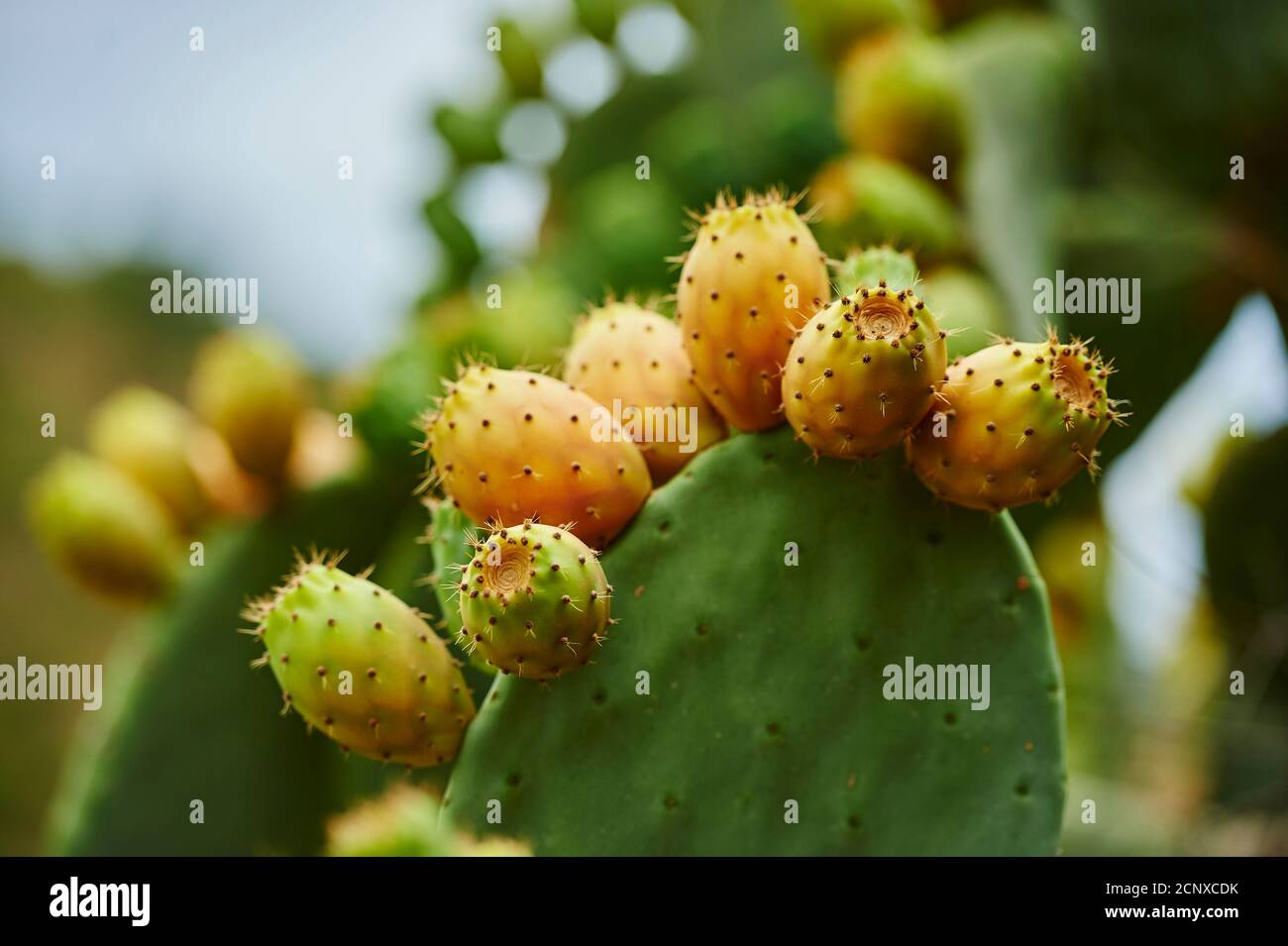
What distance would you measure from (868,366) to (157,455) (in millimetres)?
981

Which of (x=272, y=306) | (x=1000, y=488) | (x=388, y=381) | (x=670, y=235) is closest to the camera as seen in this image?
(x=1000, y=488)

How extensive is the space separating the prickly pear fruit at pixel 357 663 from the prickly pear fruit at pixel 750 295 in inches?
9.9

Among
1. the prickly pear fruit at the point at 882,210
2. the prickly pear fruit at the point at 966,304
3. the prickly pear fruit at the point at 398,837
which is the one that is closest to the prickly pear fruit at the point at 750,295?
the prickly pear fruit at the point at 398,837

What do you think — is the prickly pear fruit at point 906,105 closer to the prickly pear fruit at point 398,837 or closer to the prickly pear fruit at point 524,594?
the prickly pear fruit at point 524,594

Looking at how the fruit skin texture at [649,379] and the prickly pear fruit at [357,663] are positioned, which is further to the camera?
the fruit skin texture at [649,379]

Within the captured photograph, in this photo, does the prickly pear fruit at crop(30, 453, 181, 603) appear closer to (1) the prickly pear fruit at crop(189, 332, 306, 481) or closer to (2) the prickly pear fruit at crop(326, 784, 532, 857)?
(1) the prickly pear fruit at crop(189, 332, 306, 481)

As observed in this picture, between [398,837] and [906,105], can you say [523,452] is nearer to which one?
[398,837]

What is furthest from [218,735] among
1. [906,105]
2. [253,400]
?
[906,105]

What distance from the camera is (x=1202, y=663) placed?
257cm

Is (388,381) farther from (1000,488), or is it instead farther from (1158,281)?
(1158,281)

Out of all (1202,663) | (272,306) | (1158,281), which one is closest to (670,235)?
(1158,281)

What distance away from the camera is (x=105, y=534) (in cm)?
137

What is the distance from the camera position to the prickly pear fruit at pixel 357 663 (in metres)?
0.74

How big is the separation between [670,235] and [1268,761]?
1310 mm
